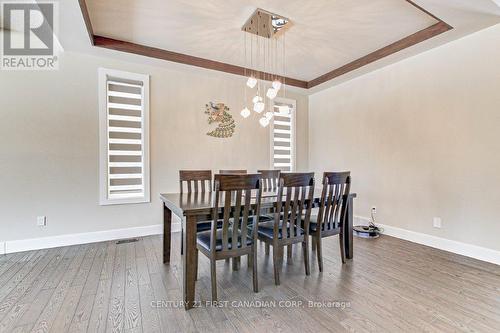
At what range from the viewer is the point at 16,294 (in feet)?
7.07

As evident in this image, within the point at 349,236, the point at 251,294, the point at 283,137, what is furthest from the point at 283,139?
the point at 251,294

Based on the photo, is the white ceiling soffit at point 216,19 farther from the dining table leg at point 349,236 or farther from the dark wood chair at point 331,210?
the dining table leg at point 349,236

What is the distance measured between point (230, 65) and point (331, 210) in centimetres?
299

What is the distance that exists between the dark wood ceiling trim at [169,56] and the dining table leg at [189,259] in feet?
9.26

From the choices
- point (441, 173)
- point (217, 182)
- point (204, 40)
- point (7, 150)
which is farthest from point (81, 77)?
point (441, 173)

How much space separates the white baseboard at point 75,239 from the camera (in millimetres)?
3164

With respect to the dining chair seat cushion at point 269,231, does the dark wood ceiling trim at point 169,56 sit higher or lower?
higher

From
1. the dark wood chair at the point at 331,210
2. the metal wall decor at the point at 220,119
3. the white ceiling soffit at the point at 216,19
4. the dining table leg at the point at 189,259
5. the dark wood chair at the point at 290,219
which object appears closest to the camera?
the dining table leg at the point at 189,259

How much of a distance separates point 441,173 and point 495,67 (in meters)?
1.36

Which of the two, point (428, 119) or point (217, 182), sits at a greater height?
point (428, 119)

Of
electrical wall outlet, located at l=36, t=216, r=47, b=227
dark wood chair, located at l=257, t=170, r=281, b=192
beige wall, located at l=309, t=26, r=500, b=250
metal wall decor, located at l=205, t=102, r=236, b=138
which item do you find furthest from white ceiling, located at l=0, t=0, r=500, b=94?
electrical wall outlet, located at l=36, t=216, r=47, b=227

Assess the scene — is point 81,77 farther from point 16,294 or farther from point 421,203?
point 421,203

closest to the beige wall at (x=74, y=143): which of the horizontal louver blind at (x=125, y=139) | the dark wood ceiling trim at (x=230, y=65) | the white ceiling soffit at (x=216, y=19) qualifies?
the horizontal louver blind at (x=125, y=139)

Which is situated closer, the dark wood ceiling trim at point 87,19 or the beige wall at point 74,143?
the dark wood ceiling trim at point 87,19
